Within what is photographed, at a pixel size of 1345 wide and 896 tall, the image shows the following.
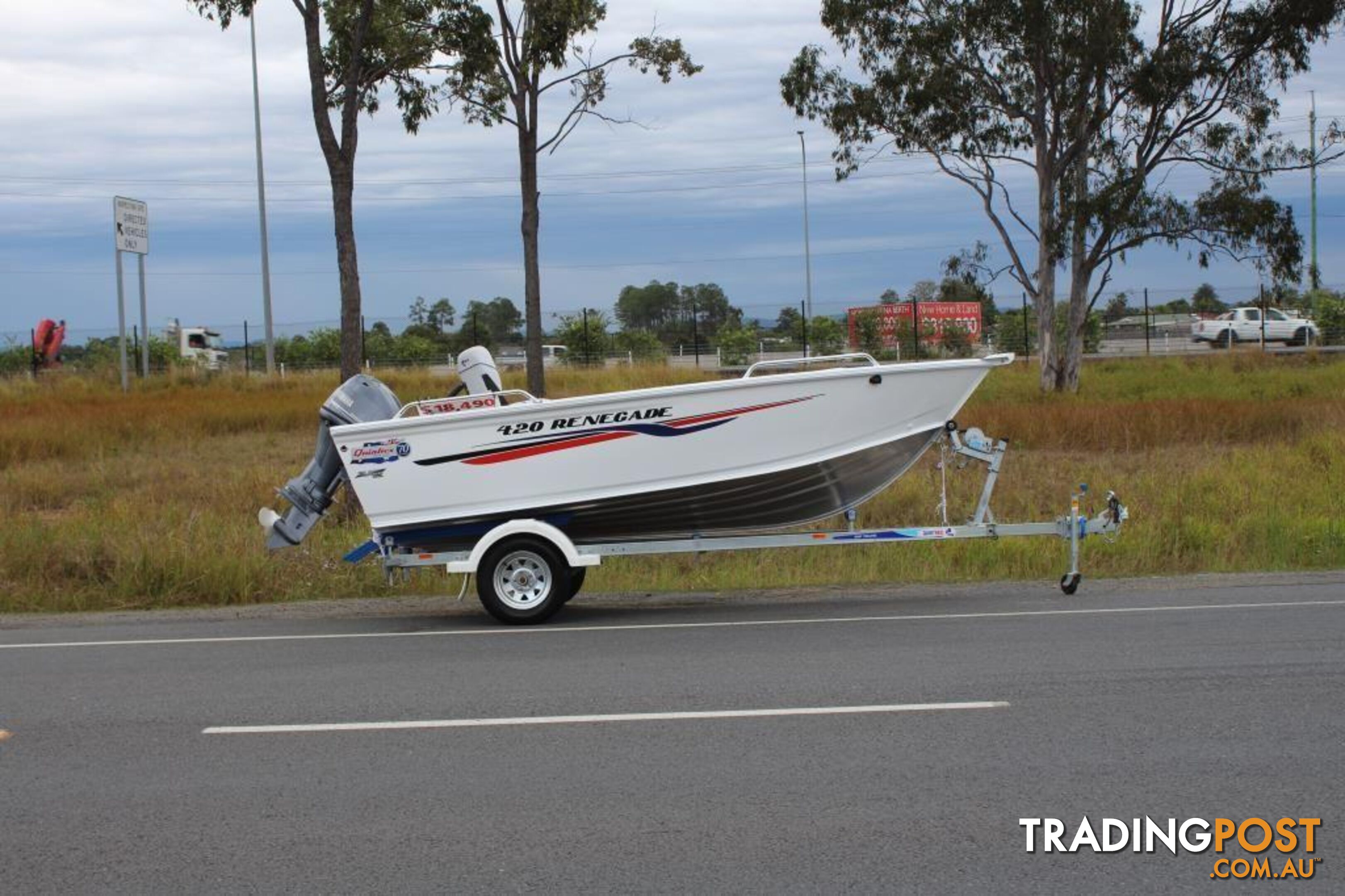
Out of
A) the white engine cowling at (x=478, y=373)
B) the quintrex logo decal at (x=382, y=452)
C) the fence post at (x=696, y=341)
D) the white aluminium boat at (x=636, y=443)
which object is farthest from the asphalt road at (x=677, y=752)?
the fence post at (x=696, y=341)

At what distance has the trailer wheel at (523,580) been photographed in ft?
34.0

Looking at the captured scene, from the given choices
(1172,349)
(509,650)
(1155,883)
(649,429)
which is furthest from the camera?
(1172,349)

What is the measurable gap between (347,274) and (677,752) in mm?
11776

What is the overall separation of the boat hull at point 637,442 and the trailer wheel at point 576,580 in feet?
1.89

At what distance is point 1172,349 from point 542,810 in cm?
4907

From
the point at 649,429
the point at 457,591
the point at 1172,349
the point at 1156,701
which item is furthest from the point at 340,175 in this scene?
the point at 1172,349

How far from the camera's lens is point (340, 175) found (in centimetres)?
1709

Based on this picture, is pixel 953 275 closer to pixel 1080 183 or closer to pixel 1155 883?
pixel 1080 183

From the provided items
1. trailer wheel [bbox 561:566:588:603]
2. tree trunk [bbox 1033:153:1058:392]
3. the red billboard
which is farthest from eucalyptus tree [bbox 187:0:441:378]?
the red billboard

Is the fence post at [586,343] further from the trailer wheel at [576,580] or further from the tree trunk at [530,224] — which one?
A: the trailer wheel at [576,580]

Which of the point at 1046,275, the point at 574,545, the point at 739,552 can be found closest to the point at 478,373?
the point at 574,545

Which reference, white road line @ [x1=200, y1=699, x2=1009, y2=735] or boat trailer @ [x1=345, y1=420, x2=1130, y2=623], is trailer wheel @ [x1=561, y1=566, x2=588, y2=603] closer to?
boat trailer @ [x1=345, y1=420, x2=1130, y2=623]

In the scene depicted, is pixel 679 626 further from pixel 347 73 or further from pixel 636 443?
pixel 347 73

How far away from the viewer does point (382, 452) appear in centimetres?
1030
